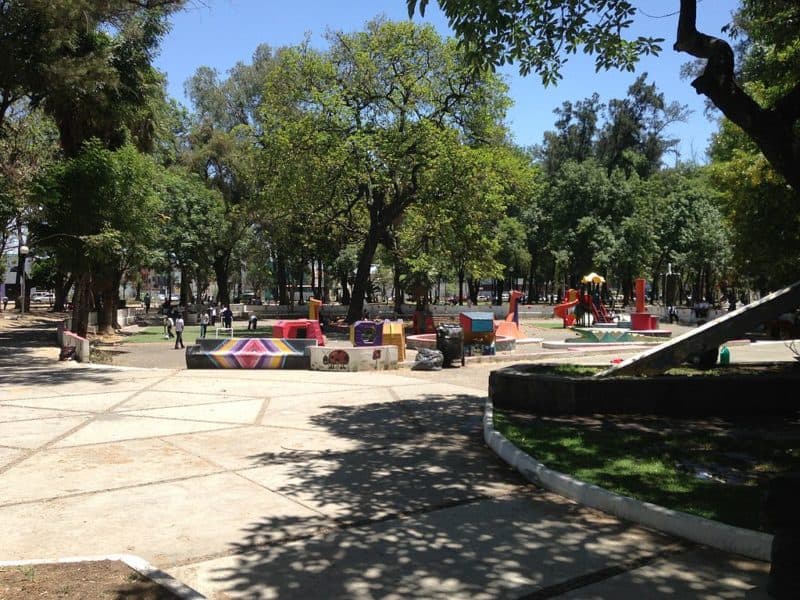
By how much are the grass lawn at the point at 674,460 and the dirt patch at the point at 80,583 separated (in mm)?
4201

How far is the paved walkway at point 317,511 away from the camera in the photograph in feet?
15.0

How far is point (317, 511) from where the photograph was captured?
6.11 m

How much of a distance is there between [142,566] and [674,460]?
18.5 feet

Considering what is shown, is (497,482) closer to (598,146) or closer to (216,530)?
(216,530)

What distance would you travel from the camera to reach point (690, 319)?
40938 mm

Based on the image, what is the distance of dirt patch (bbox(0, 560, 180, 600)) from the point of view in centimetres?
413

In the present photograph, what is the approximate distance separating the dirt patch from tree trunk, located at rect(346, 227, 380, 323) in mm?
27258

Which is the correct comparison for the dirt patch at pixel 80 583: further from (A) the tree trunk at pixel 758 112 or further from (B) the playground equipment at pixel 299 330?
(B) the playground equipment at pixel 299 330

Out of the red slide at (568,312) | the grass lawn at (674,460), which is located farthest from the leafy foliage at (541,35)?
the red slide at (568,312)

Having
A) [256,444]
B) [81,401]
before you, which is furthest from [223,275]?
[256,444]

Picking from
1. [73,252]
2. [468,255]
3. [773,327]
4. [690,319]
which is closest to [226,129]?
[468,255]

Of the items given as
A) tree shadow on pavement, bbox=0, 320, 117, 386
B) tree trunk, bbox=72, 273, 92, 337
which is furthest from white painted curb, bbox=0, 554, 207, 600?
tree trunk, bbox=72, 273, 92, 337

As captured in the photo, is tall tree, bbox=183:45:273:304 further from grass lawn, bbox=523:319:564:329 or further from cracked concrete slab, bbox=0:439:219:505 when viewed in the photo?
cracked concrete slab, bbox=0:439:219:505

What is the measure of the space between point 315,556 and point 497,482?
2.76 meters
